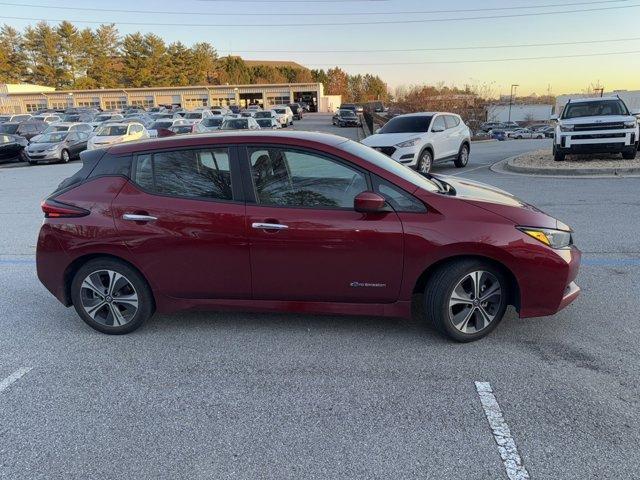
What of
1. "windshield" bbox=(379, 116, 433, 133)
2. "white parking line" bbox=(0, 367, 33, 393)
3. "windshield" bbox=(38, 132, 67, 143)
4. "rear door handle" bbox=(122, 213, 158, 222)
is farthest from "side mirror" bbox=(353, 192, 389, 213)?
"windshield" bbox=(38, 132, 67, 143)

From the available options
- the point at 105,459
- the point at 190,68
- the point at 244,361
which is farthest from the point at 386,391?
the point at 190,68

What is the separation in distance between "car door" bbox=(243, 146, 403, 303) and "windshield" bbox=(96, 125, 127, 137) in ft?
68.8

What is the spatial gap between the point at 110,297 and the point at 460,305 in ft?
9.58

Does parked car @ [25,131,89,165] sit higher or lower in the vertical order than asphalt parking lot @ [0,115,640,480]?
higher

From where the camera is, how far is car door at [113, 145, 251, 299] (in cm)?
388

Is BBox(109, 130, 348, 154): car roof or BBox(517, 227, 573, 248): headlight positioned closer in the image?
BBox(517, 227, 573, 248): headlight

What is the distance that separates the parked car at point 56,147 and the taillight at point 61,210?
1938cm

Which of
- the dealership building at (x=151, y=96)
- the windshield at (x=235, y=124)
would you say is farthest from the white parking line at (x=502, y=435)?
the dealership building at (x=151, y=96)

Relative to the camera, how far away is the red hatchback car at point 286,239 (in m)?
3.71

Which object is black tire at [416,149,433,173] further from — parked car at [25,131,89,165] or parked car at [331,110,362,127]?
parked car at [331,110,362,127]

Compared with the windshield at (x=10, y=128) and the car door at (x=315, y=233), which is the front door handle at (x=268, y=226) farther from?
the windshield at (x=10, y=128)

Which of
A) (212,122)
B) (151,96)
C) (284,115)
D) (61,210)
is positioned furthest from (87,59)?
(61,210)

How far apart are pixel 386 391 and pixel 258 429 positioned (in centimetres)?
90

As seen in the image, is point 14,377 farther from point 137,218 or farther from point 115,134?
point 115,134
